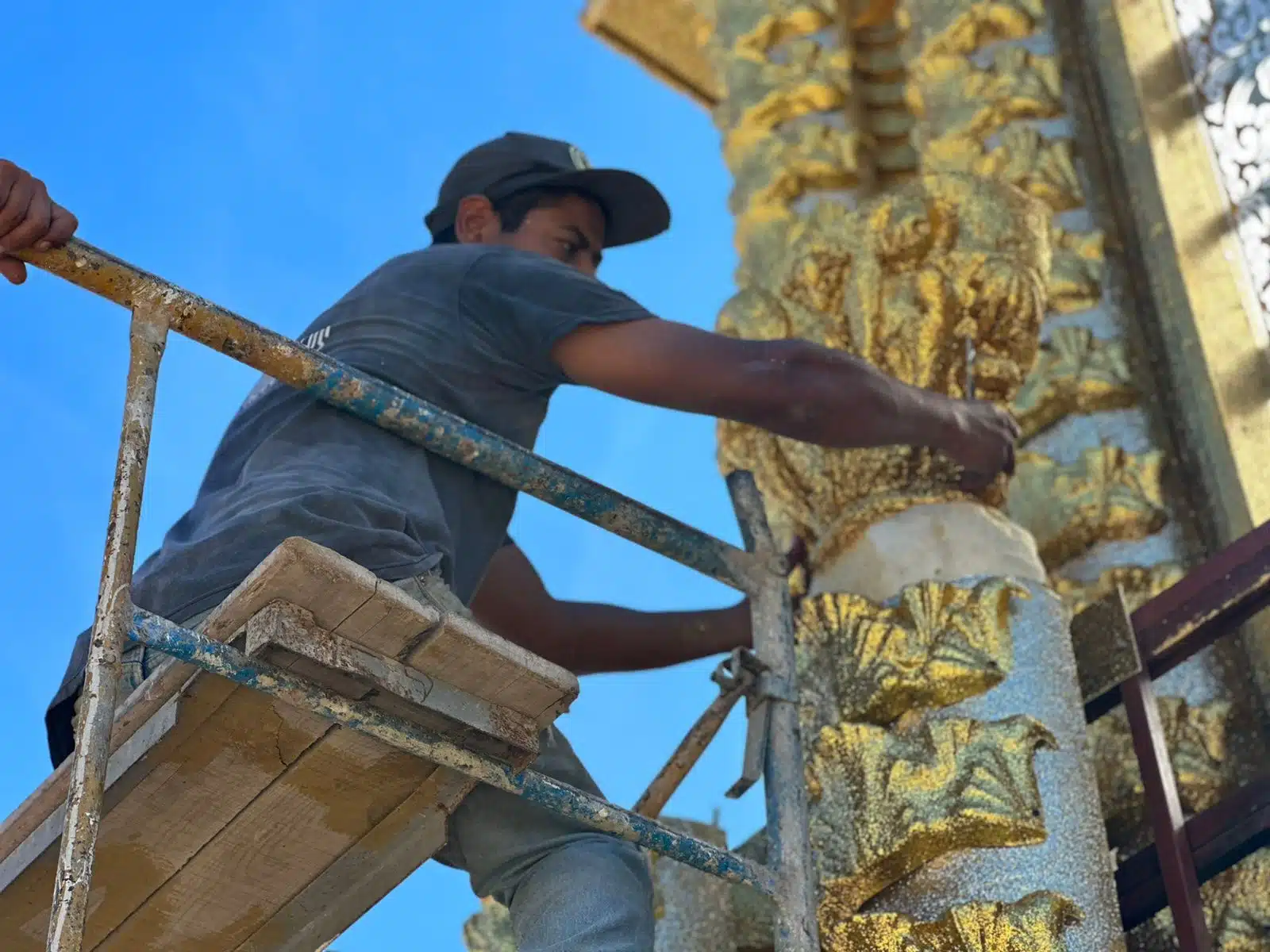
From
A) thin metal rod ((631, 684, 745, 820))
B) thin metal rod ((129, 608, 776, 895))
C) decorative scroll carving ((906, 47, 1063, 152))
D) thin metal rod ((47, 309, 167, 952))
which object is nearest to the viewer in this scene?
thin metal rod ((47, 309, 167, 952))

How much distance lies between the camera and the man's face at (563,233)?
3.99 m

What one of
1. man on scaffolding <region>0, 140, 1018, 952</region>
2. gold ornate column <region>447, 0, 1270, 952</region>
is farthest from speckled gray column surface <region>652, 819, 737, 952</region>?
man on scaffolding <region>0, 140, 1018, 952</region>

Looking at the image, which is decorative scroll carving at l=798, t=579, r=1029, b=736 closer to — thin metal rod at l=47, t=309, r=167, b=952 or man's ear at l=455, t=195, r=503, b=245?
man's ear at l=455, t=195, r=503, b=245

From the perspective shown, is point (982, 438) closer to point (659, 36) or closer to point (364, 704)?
point (364, 704)

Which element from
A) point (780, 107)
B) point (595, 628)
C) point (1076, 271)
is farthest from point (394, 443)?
point (780, 107)

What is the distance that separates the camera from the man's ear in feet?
13.3

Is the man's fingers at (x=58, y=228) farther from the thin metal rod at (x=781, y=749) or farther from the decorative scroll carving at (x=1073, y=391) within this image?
the decorative scroll carving at (x=1073, y=391)

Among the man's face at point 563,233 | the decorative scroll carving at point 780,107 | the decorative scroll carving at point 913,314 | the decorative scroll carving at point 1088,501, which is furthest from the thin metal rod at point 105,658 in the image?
the decorative scroll carving at point 780,107

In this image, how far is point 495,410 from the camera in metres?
3.57

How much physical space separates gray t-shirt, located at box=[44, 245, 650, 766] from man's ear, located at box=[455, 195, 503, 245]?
347 millimetres

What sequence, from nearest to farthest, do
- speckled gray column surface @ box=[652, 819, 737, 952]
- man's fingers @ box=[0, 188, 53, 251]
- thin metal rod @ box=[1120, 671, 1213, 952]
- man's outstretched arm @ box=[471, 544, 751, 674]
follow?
1. man's fingers @ box=[0, 188, 53, 251]
2. thin metal rod @ box=[1120, 671, 1213, 952]
3. speckled gray column surface @ box=[652, 819, 737, 952]
4. man's outstretched arm @ box=[471, 544, 751, 674]

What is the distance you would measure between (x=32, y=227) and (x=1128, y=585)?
10.0ft

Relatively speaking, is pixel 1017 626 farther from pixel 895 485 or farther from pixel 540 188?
pixel 540 188

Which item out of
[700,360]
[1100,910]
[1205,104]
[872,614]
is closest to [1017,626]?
[872,614]
